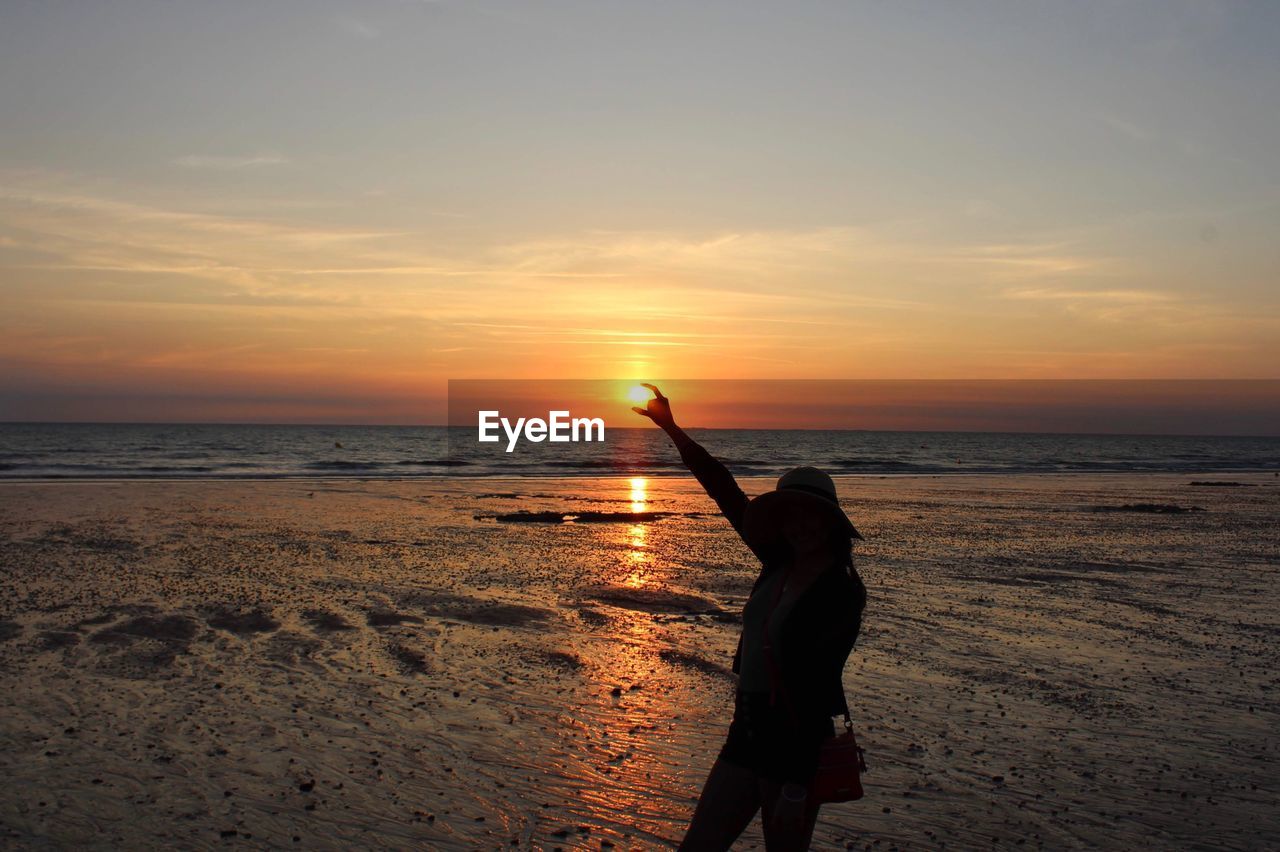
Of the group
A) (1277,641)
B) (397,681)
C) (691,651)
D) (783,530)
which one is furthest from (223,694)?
(1277,641)

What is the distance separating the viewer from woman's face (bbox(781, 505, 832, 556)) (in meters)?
3.96

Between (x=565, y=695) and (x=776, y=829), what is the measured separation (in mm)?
5089

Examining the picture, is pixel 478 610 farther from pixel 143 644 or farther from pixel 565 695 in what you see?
pixel 565 695

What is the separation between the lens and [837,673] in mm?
3822

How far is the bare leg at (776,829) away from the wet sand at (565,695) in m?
2.19

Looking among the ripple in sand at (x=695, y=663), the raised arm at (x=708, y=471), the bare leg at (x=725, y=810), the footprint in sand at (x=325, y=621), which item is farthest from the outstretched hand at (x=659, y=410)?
the footprint in sand at (x=325, y=621)

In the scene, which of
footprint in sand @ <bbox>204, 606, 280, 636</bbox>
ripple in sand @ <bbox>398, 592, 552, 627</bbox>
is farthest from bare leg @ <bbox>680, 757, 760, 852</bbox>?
footprint in sand @ <bbox>204, 606, 280, 636</bbox>

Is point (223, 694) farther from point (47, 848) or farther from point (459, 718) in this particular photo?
point (47, 848)

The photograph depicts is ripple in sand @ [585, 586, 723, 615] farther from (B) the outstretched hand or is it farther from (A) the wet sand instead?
(B) the outstretched hand

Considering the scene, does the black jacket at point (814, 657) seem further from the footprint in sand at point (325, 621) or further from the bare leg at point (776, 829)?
the footprint in sand at point (325, 621)

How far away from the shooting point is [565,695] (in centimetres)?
864

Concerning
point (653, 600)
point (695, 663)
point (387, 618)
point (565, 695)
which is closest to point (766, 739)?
point (565, 695)

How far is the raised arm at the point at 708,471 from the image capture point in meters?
4.47

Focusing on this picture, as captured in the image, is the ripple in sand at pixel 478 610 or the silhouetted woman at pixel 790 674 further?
the ripple in sand at pixel 478 610
